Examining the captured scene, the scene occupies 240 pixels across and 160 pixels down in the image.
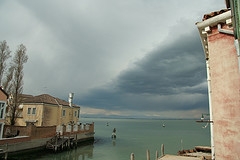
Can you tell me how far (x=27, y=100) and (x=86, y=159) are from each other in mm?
17100

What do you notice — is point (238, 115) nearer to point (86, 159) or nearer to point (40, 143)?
point (86, 159)

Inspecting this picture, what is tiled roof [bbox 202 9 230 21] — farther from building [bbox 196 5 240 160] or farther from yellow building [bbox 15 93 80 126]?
yellow building [bbox 15 93 80 126]

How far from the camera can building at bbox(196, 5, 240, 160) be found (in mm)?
7152

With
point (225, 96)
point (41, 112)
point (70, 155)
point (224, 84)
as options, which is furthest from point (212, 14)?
point (41, 112)

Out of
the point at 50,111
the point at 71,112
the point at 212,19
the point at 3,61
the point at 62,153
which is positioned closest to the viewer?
the point at 212,19

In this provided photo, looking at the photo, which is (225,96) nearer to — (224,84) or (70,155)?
(224,84)

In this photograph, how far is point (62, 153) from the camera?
27797 millimetres

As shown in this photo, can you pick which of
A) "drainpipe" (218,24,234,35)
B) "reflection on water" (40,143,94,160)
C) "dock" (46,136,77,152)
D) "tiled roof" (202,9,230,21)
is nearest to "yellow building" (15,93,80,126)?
"dock" (46,136,77,152)

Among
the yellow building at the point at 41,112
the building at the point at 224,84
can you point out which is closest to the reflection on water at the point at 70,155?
the yellow building at the point at 41,112

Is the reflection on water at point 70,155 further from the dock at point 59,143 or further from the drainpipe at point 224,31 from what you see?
the drainpipe at point 224,31

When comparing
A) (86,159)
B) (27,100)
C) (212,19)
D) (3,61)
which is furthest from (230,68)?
(27,100)

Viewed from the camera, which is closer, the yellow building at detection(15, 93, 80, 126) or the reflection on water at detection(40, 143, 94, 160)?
the reflection on water at detection(40, 143, 94, 160)

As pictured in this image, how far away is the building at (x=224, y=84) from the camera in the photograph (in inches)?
282

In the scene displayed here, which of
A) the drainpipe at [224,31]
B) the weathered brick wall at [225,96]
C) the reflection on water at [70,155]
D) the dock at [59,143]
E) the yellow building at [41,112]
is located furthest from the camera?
the yellow building at [41,112]
